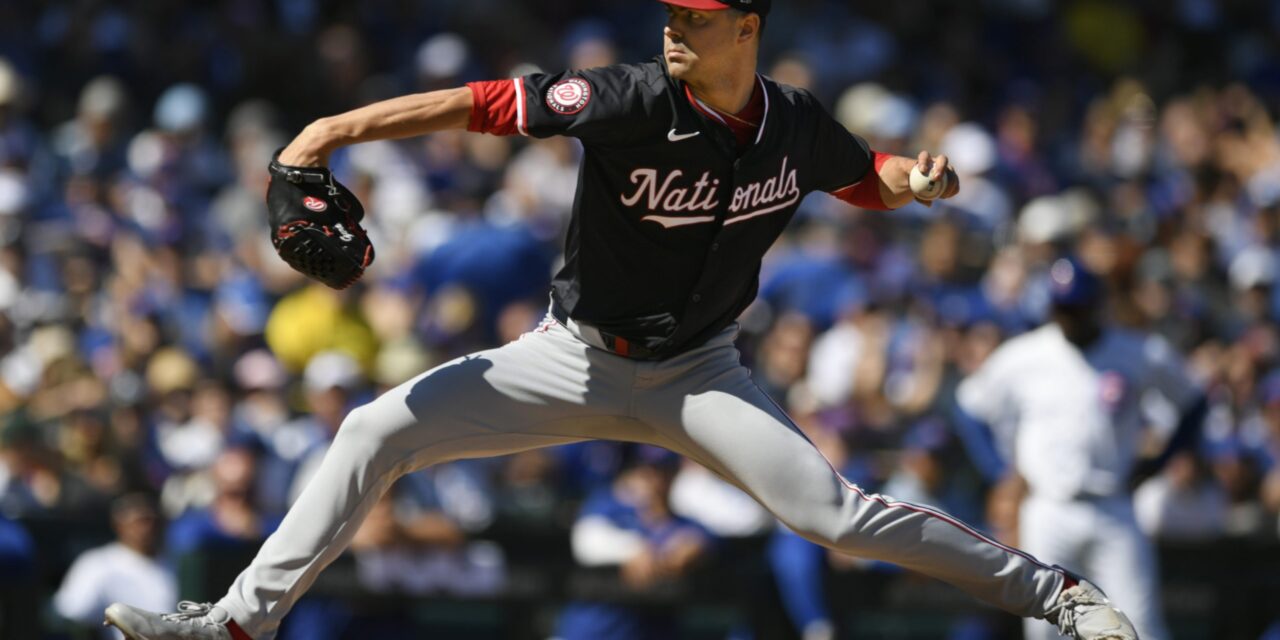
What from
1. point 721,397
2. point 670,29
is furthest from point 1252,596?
point 670,29

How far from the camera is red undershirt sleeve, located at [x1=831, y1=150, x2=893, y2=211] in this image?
529 cm

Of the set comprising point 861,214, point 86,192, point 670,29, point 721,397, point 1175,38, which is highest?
point 670,29

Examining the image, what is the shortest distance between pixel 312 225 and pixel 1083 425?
4.07 metres

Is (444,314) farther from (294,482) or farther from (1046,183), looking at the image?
(1046,183)

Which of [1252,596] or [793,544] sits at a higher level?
[793,544]

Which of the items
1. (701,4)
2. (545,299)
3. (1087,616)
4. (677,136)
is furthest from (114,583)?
(1087,616)

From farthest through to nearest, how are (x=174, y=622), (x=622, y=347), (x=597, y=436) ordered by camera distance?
1. (x=597, y=436)
2. (x=622, y=347)
3. (x=174, y=622)

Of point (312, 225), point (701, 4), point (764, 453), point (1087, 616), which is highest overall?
point (701, 4)

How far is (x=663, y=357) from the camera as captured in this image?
16.5ft

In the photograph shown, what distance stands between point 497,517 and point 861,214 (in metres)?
3.11

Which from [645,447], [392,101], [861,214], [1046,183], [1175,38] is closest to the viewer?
[392,101]

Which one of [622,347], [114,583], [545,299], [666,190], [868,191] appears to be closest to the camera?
[666,190]

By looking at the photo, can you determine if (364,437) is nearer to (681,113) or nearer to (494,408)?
(494,408)

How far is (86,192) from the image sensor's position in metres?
12.1
